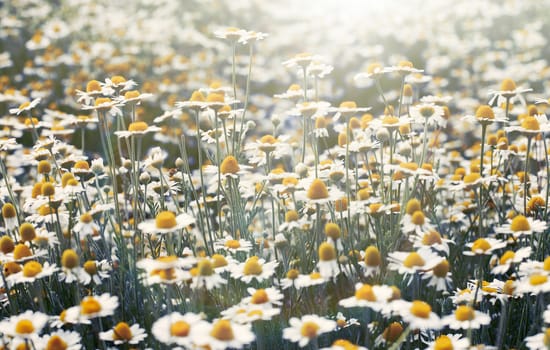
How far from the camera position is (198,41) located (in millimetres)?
10695

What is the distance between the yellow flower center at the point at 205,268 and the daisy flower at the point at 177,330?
0.19 meters

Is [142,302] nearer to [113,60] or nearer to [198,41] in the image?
[113,60]

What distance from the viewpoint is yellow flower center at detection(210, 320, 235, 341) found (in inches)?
78.7

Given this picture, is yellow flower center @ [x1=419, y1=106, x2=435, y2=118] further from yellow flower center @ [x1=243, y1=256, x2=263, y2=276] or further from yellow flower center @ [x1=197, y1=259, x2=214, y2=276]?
yellow flower center @ [x1=197, y1=259, x2=214, y2=276]

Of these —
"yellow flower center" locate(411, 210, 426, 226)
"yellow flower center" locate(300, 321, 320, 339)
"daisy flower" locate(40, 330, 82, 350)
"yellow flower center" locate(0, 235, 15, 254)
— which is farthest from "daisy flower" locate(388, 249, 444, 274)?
"yellow flower center" locate(0, 235, 15, 254)

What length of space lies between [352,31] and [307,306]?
8.98m

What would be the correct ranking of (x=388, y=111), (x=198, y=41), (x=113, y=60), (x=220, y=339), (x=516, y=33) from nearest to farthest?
(x=220, y=339) → (x=388, y=111) → (x=113, y=60) → (x=516, y=33) → (x=198, y=41)

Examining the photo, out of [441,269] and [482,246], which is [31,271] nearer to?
[441,269]

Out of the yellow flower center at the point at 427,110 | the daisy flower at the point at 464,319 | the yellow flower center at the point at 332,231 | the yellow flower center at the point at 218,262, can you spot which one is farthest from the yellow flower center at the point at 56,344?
the yellow flower center at the point at 427,110

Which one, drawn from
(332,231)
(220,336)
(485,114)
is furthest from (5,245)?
(485,114)

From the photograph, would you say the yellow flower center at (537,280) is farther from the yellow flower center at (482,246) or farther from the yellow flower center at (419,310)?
the yellow flower center at (419,310)

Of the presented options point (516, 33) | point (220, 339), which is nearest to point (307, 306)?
point (220, 339)

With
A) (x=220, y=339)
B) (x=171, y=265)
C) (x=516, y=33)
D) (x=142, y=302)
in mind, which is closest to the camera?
(x=220, y=339)

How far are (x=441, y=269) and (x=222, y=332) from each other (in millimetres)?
914
